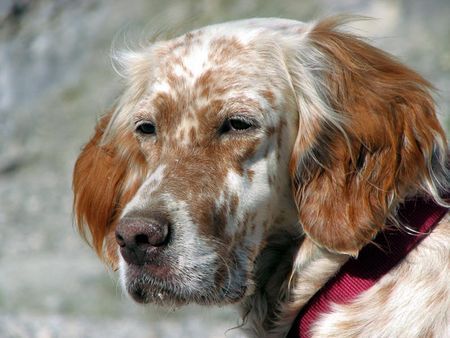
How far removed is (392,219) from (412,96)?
409 mm

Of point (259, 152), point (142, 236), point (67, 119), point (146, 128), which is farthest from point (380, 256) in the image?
point (67, 119)

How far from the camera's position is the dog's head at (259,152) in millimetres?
2920

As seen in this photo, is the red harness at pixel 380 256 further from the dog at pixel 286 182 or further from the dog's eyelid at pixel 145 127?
the dog's eyelid at pixel 145 127

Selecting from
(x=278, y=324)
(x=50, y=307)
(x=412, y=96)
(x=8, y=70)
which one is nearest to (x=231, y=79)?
(x=412, y=96)

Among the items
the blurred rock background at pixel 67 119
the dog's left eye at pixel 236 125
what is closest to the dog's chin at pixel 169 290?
the dog's left eye at pixel 236 125

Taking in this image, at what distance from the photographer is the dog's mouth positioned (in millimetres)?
2924

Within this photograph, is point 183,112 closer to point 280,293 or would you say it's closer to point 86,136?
point 280,293

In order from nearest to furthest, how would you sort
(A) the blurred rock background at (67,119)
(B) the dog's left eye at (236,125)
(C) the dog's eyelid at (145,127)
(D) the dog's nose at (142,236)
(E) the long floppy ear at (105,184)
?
1. (D) the dog's nose at (142,236)
2. (B) the dog's left eye at (236,125)
3. (C) the dog's eyelid at (145,127)
4. (E) the long floppy ear at (105,184)
5. (A) the blurred rock background at (67,119)

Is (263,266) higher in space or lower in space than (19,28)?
higher

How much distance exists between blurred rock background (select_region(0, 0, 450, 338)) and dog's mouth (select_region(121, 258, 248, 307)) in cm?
359

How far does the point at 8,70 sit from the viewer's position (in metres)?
9.58

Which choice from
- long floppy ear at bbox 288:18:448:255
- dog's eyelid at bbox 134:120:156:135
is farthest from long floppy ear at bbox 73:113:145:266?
long floppy ear at bbox 288:18:448:255

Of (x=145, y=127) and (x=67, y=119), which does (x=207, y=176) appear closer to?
(x=145, y=127)

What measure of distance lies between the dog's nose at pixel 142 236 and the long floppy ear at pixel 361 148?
0.49 meters
